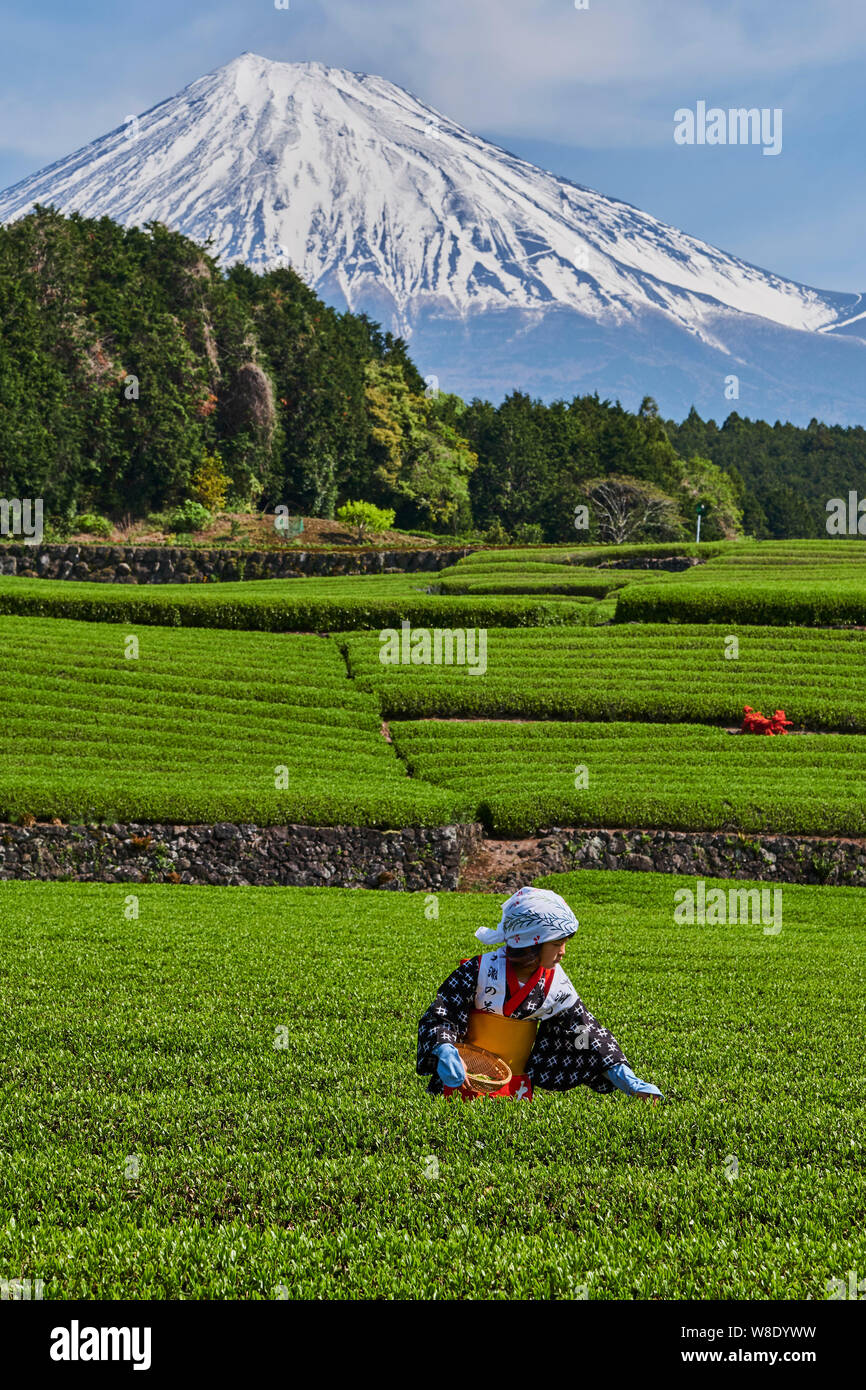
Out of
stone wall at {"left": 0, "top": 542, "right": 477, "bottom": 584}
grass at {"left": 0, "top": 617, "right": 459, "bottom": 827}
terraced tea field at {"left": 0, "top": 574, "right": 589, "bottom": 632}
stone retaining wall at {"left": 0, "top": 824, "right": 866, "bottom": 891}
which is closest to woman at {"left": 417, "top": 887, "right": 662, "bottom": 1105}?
stone retaining wall at {"left": 0, "top": 824, "right": 866, "bottom": 891}

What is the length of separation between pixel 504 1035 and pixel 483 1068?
230 millimetres

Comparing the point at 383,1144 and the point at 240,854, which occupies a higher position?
the point at 383,1144

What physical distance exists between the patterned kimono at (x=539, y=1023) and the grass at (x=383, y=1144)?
40 centimetres

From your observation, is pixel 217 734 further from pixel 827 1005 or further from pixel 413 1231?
pixel 413 1231

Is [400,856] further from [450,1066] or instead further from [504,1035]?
[450,1066]

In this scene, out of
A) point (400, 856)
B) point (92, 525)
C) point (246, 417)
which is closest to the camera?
point (400, 856)

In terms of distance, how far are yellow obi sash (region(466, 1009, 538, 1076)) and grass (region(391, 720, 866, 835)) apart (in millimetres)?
13412

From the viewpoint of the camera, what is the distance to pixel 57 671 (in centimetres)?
2539

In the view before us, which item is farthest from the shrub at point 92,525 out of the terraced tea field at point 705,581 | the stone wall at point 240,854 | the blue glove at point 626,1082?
the blue glove at point 626,1082

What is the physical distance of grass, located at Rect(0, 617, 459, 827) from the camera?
18.6 meters

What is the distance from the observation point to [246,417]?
271ft

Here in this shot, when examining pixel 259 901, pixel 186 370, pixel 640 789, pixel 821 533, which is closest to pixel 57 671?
pixel 259 901

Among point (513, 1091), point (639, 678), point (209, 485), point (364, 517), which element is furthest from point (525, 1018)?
point (364, 517)

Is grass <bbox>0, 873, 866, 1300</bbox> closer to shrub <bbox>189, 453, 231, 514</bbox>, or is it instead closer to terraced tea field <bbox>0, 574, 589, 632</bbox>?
terraced tea field <bbox>0, 574, 589, 632</bbox>
